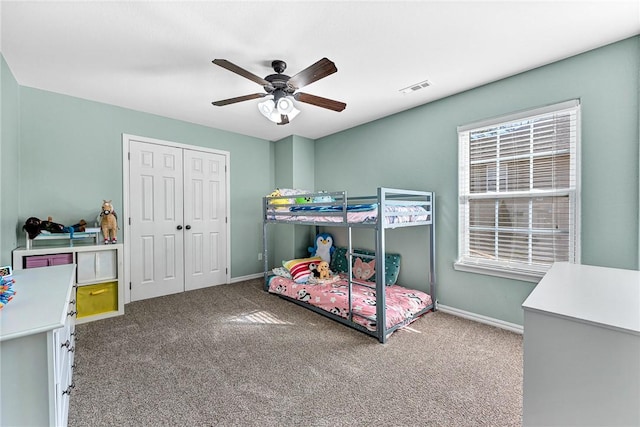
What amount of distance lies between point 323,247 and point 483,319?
7.21ft

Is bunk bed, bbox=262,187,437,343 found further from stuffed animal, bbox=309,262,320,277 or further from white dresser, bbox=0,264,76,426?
white dresser, bbox=0,264,76,426

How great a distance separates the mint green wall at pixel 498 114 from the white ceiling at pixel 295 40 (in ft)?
0.50

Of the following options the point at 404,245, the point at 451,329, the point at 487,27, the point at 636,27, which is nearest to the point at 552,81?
the point at 636,27

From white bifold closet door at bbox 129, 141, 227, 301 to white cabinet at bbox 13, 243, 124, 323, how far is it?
448 mm

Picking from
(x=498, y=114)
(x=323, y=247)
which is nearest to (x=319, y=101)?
(x=498, y=114)

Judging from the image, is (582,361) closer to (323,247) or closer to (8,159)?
(323,247)

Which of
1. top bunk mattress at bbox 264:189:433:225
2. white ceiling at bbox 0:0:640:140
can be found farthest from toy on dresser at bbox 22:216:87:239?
top bunk mattress at bbox 264:189:433:225

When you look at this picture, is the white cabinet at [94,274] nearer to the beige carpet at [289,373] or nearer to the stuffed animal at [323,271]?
the beige carpet at [289,373]

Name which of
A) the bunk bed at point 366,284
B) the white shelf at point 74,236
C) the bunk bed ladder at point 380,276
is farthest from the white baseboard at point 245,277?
the bunk bed ladder at point 380,276

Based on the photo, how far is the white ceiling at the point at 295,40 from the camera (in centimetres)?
165

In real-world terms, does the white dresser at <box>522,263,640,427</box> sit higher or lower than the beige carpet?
higher

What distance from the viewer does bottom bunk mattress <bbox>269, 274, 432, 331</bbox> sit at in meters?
2.55

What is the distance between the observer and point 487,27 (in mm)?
1809

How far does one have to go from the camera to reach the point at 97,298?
286 centimetres
